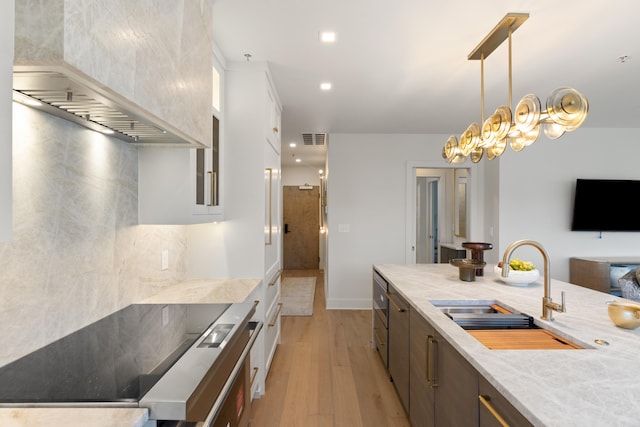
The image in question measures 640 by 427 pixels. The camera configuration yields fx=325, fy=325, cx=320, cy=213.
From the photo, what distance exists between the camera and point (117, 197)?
1.64 m

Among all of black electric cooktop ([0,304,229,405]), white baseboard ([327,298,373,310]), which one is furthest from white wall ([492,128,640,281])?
black electric cooktop ([0,304,229,405])

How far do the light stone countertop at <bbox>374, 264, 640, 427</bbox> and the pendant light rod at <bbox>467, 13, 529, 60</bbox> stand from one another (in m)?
1.66

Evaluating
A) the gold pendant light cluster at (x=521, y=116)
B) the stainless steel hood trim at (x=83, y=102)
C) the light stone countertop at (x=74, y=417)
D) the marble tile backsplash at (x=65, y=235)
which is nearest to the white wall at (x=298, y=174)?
the gold pendant light cluster at (x=521, y=116)

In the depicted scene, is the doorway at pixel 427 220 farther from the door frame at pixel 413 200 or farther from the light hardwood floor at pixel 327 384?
the light hardwood floor at pixel 327 384

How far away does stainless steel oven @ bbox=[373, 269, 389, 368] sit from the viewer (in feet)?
8.95

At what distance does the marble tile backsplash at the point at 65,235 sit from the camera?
1.09 m

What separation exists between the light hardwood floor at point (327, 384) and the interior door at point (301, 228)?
4.15 m

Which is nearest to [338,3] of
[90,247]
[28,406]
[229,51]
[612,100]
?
[229,51]

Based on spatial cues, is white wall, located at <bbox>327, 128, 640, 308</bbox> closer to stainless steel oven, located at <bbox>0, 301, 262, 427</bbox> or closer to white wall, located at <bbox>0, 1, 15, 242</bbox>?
stainless steel oven, located at <bbox>0, 301, 262, 427</bbox>

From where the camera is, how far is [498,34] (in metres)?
2.08

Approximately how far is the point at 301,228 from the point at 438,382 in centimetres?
679

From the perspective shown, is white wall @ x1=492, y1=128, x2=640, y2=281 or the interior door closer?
white wall @ x1=492, y1=128, x2=640, y2=281

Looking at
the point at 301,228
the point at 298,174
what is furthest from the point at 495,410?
the point at 298,174

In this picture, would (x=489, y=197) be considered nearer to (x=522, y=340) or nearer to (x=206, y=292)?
(x=522, y=340)
